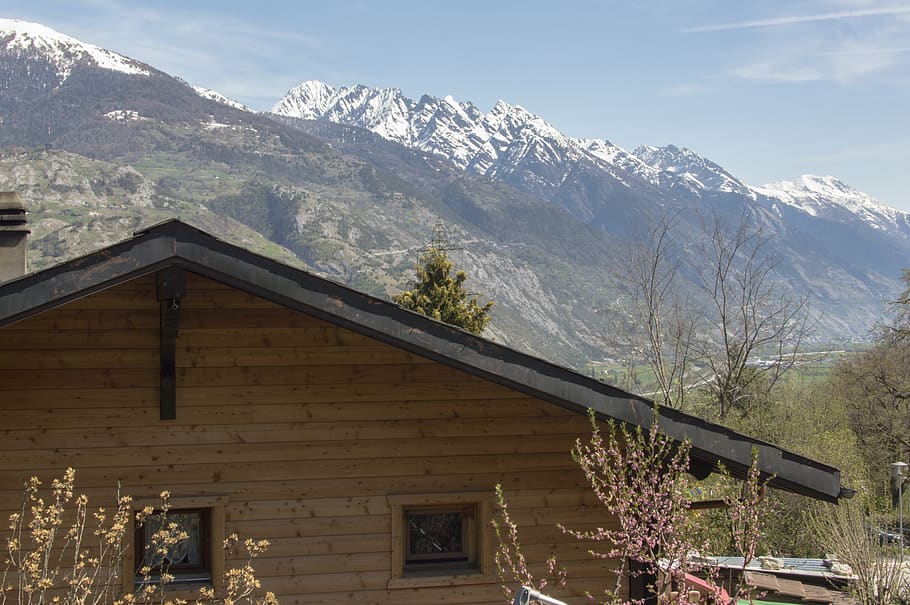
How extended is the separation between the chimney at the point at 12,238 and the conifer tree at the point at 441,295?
3069cm

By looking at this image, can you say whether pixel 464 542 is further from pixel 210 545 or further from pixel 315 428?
pixel 210 545

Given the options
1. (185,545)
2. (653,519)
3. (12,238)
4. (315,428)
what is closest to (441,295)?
(12,238)

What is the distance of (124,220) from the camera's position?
198 metres

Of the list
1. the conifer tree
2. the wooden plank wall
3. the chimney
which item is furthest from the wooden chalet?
the conifer tree

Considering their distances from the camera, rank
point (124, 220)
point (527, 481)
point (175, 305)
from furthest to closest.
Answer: point (124, 220)
point (527, 481)
point (175, 305)

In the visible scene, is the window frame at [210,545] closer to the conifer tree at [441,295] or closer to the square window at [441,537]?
the square window at [441,537]

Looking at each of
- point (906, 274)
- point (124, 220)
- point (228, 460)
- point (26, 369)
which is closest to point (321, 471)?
point (228, 460)

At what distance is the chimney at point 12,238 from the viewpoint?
855cm

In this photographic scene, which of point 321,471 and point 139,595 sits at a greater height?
point 321,471

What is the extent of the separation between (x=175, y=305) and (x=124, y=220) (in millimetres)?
204910

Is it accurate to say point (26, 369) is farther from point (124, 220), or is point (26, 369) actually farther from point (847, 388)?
point (124, 220)

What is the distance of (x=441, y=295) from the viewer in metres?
40.2

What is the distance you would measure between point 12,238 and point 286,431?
3.76 metres

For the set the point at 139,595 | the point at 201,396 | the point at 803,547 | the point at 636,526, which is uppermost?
the point at 201,396
